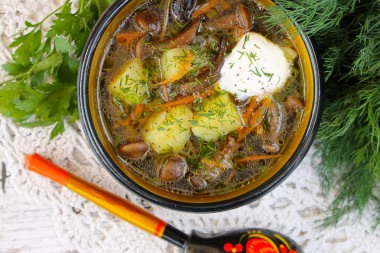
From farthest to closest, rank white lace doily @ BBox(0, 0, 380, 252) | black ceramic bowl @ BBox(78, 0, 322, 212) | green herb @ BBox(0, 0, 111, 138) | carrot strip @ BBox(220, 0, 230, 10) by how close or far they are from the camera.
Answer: white lace doily @ BBox(0, 0, 380, 252) < green herb @ BBox(0, 0, 111, 138) < carrot strip @ BBox(220, 0, 230, 10) < black ceramic bowl @ BBox(78, 0, 322, 212)

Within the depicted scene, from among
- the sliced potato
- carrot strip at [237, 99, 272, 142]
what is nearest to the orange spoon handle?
carrot strip at [237, 99, 272, 142]

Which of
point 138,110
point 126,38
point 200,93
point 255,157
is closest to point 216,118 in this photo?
point 200,93

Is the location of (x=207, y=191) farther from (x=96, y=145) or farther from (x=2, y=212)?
(x=2, y=212)

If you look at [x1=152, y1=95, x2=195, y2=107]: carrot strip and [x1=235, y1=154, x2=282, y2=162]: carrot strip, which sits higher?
[x1=152, y1=95, x2=195, y2=107]: carrot strip

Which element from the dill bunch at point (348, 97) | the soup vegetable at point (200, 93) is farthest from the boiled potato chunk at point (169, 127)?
the dill bunch at point (348, 97)

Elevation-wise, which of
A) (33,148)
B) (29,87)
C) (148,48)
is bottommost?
(33,148)

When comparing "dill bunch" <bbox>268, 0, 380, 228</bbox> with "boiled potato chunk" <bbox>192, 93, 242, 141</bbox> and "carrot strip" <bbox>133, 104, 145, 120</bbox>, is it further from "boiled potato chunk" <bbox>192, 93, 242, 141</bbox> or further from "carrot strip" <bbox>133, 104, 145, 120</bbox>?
"carrot strip" <bbox>133, 104, 145, 120</bbox>

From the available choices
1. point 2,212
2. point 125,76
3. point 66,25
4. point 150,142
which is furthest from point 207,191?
point 2,212
